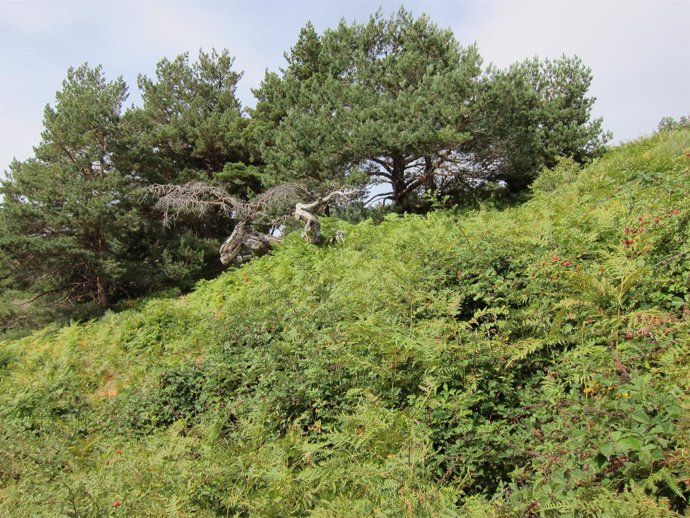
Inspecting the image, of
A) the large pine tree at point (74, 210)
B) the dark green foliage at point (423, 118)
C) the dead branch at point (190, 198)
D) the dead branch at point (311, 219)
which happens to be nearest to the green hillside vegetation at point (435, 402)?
the dead branch at point (311, 219)

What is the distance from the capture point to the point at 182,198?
14.8 m

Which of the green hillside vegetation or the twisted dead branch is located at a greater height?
the twisted dead branch

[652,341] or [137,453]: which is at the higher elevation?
[652,341]

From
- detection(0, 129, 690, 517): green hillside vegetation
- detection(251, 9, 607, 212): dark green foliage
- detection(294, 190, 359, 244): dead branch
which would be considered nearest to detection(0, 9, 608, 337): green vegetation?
detection(251, 9, 607, 212): dark green foliage

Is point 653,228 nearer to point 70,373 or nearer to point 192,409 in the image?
point 192,409

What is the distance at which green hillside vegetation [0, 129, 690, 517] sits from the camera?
222 cm

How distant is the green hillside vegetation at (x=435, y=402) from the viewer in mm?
2223

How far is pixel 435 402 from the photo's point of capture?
117 inches

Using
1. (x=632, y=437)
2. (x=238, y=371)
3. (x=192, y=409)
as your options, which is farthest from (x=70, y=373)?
(x=632, y=437)

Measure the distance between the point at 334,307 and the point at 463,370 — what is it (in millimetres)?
2203

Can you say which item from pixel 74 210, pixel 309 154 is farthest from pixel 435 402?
pixel 74 210

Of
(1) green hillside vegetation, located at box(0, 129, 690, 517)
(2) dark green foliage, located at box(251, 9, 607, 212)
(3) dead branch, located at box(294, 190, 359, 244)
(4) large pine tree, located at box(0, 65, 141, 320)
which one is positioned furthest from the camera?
(4) large pine tree, located at box(0, 65, 141, 320)

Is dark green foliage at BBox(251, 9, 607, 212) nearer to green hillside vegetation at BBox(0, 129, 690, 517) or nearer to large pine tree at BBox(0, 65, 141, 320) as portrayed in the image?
large pine tree at BBox(0, 65, 141, 320)

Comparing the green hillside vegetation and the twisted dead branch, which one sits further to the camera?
the twisted dead branch
